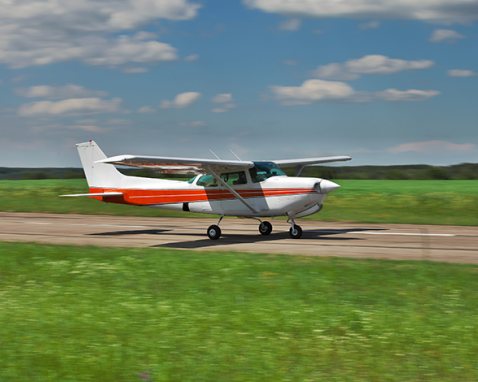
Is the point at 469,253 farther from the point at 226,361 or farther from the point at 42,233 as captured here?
the point at 42,233

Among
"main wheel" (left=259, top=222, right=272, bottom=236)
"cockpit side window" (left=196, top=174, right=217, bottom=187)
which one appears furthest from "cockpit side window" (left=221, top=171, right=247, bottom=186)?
"main wheel" (left=259, top=222, right=272, bottom=236)

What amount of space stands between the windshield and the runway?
2.12 metres

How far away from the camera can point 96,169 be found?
28.7m

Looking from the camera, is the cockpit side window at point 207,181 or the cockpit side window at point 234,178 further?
the cockpit side window at point 207,181

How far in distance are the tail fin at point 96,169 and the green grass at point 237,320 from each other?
1149 centimetres

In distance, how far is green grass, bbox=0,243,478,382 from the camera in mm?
8742

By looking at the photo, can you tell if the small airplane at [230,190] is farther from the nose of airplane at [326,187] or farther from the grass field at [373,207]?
the grass field at [373,207]

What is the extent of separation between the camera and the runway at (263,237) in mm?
20328

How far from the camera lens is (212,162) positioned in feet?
78.3

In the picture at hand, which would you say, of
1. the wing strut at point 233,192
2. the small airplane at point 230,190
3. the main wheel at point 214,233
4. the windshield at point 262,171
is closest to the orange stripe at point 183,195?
the small airplane at point 230,190

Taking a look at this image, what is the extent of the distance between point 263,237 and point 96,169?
7.81m

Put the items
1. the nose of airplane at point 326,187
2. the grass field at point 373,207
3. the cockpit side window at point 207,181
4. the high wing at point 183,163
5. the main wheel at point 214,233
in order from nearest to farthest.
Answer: the high wing at point 183,163 → the nose of airplane at point 326,187 → the main wheel at point 214,233 → the cockpit side window at point 207,181 → the grass field at point 373,207

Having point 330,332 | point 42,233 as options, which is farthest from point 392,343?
point 42,233

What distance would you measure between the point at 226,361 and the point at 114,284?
19.2ft
